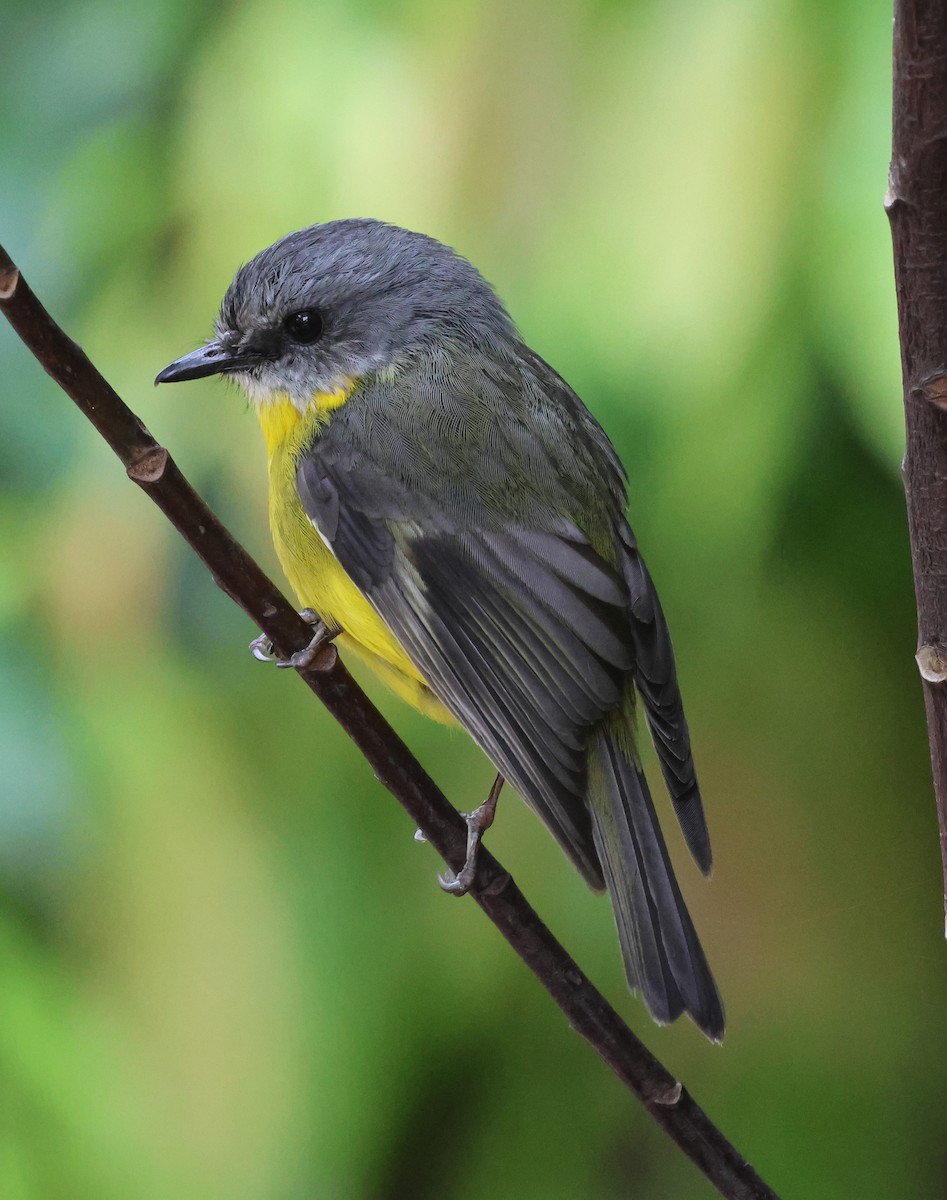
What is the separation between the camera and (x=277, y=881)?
1541 millimetres

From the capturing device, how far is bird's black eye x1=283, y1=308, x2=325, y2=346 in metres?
1.31

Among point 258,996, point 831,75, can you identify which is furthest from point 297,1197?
point 831,75

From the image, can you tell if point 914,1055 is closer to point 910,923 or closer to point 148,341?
point 910,923

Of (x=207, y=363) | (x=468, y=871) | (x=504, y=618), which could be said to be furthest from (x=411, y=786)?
(x=207, y=363)

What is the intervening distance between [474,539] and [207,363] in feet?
1.12

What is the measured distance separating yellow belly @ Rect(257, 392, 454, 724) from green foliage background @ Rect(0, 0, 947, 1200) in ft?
0.88

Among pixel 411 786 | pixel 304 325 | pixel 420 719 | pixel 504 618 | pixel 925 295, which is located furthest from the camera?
pixel 420 719

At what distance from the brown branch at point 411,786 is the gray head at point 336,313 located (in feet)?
1.27

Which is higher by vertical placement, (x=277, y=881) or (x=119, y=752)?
(x=119, y=752)

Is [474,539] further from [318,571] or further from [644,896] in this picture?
[644,896]

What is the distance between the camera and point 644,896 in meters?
1.08

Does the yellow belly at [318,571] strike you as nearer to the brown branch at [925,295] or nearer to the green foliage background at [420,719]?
the green foliage background at [420,719]

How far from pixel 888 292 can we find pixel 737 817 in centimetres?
66

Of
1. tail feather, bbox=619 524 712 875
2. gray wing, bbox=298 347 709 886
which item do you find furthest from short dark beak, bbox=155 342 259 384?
tail feather, bbox=619 524 712 875
